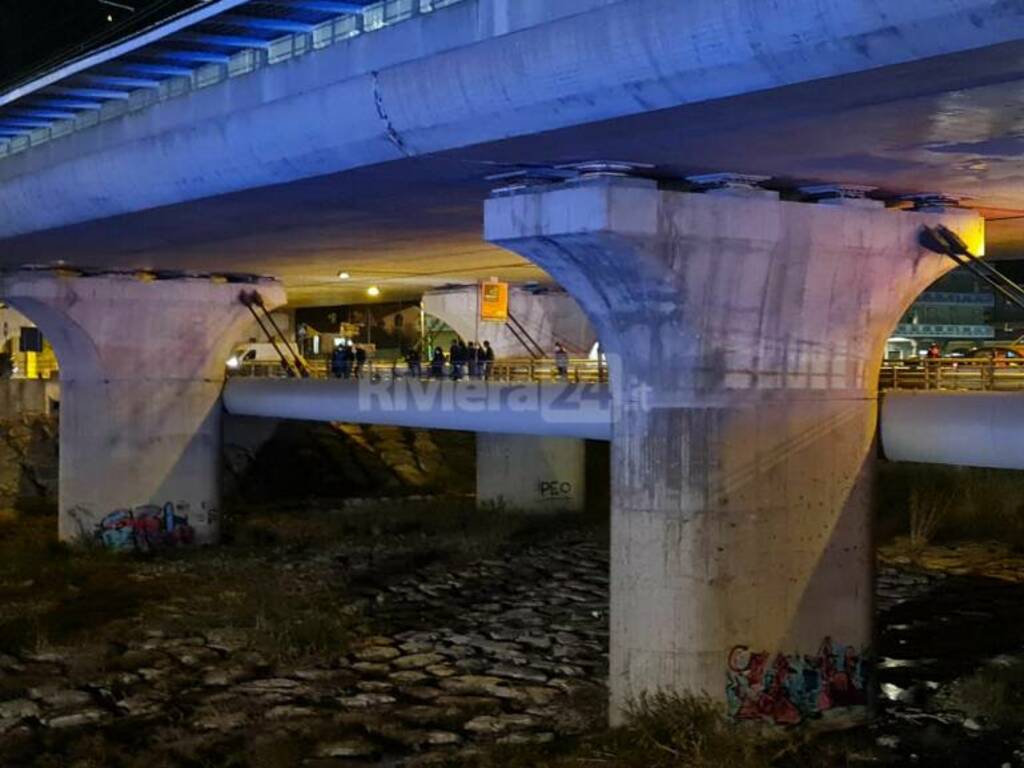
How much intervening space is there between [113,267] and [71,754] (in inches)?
795

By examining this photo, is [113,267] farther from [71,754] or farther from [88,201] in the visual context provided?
[71,754]

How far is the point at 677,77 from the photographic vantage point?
13320mm

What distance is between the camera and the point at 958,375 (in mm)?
20234

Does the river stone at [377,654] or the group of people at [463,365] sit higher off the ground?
the group of people at [463,365]

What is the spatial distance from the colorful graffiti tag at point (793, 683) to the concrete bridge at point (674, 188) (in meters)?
0.11

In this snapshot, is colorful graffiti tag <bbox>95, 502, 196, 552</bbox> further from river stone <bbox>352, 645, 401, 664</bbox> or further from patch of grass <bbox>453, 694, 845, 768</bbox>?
patch of grass <bbox>453, 694, 845, 768</bbox>

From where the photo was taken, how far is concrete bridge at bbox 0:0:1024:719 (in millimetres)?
13273

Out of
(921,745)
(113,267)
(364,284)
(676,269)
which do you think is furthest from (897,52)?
(364,284)

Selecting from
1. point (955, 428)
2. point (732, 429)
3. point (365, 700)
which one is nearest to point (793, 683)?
point (732, 429)

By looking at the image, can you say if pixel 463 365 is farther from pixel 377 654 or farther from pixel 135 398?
pixel 135 398

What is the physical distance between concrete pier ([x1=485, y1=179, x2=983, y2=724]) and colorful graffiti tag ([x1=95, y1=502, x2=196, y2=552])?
23.3m

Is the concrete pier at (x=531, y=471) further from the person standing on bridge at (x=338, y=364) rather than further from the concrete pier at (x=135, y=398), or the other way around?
the concrete pier at (x=135, y=398)

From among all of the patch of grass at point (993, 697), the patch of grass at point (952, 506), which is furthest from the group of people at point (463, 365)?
the patch of grass at point (952, 506)

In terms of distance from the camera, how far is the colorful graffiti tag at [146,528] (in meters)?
39.2
